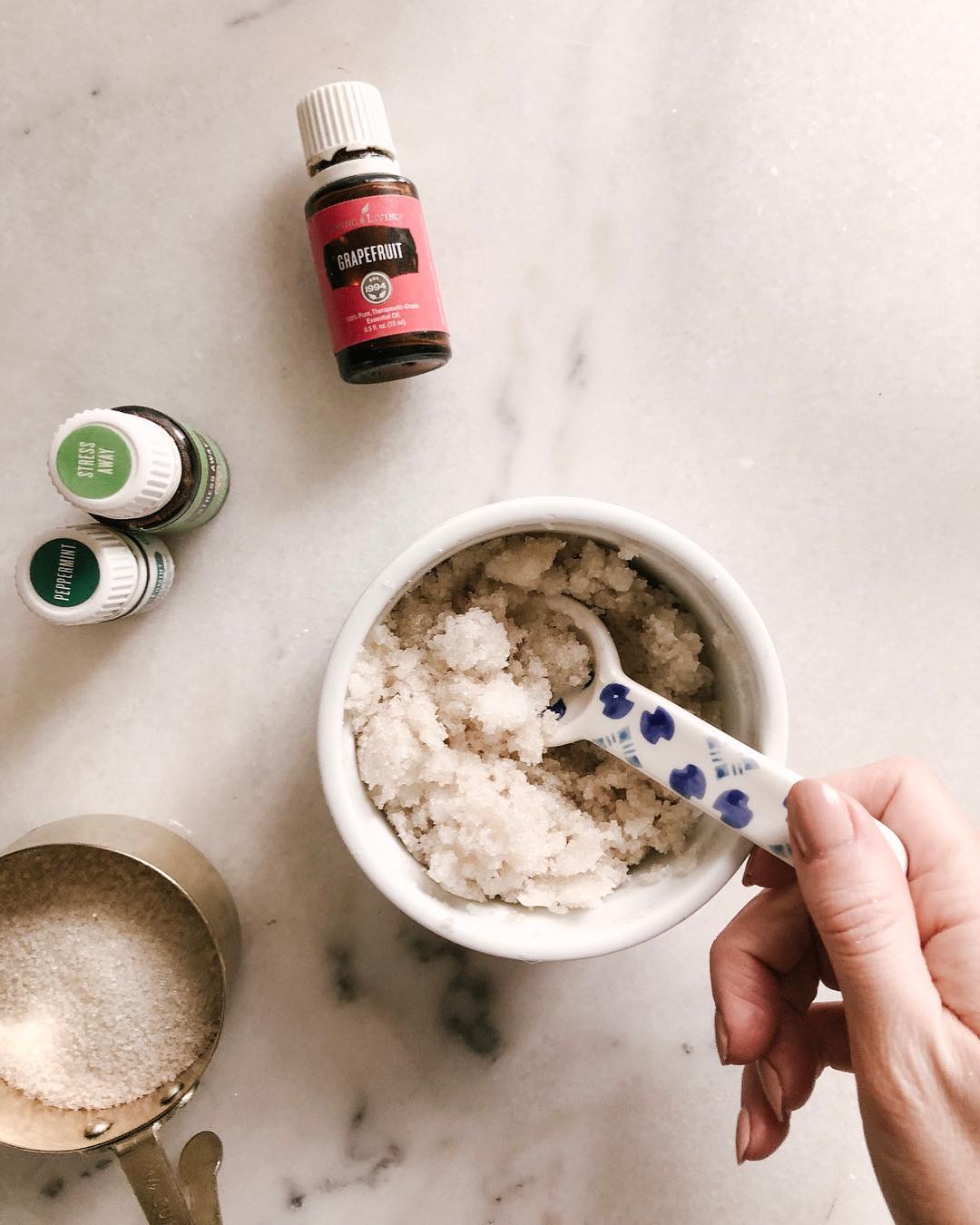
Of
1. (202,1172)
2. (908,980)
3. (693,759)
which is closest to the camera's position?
(908,980)

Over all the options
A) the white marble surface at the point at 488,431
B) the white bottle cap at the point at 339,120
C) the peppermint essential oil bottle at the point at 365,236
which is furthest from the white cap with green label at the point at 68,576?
the white bottle cap at the point at 339,120

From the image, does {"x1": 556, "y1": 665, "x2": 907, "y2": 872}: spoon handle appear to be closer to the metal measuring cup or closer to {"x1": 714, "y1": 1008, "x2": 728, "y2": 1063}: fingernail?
{"x1": 714, "y1": 1008, "x2": 728, "y2": 1063}: fingernail

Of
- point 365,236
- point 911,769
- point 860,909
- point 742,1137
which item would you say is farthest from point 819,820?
point 365,236

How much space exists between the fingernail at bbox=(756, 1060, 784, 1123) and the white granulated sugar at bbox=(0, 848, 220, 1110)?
1.48 feet

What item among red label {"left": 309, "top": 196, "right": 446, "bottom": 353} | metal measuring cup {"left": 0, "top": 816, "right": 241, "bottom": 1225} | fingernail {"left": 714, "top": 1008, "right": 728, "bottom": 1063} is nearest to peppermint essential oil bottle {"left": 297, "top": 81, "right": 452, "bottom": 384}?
red label {"left": 309, "top": 196, "right": 446, "bottom": 353}

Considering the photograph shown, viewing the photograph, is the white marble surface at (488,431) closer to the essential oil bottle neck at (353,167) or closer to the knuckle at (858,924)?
the essential oil bottle neck at (353,167)

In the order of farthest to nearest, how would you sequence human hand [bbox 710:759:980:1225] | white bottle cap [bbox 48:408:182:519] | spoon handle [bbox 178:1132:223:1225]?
spoon handle [bbox 178:1132:223:1225] → white bottle cap [bbox 48:408:182:519] → human hand [bbox 710:759:980:1225]

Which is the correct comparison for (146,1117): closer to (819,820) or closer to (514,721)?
(514,721)

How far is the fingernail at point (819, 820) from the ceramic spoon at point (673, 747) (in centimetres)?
3

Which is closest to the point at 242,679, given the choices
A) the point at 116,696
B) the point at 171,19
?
the point at 116,696

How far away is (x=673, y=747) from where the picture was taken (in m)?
0.70

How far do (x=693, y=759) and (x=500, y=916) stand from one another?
0.61ft

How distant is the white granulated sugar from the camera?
2.51ft

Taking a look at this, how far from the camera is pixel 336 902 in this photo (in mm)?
863
